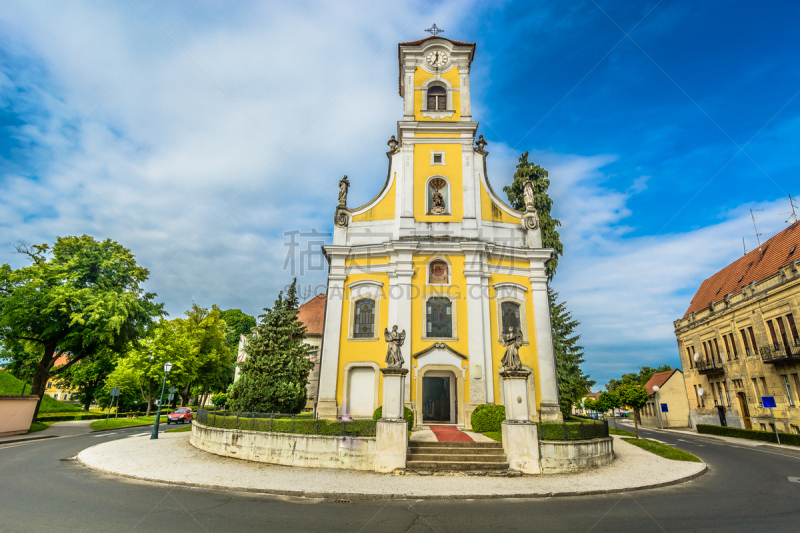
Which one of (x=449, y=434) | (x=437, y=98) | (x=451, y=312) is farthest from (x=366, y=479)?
(x=437, y=98)

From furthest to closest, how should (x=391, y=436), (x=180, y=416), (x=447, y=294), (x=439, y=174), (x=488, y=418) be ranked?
(x=180, y=416) → (x=439, y=174) → (x=447, y=294) → (x=488, y=418) → (x=391, y=436)

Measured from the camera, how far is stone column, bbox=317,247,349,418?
59.9 feet

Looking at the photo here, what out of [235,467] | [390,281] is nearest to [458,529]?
[235,467]

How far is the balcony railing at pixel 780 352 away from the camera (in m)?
24.2

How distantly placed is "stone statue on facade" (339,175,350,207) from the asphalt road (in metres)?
15.2

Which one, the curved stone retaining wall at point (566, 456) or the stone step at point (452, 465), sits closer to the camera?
the stone step at point (452, 465)

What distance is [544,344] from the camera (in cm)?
1911

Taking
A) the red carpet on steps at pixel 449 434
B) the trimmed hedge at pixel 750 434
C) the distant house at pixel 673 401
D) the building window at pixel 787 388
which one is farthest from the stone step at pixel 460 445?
the distant house at pixel 673 401

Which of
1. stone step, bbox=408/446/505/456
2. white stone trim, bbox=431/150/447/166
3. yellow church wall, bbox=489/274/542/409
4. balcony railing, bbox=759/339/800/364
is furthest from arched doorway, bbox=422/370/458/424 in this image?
balcony railing, bbox=759/339/800/364

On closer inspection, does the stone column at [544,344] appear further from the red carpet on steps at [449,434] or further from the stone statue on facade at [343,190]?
the stone statue on facade at [343,190]

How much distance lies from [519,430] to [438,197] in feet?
44.2

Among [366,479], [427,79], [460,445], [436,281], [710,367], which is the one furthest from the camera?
→ [710,367]

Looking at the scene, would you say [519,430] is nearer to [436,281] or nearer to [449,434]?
[449,434]

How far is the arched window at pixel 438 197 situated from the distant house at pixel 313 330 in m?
11.8
